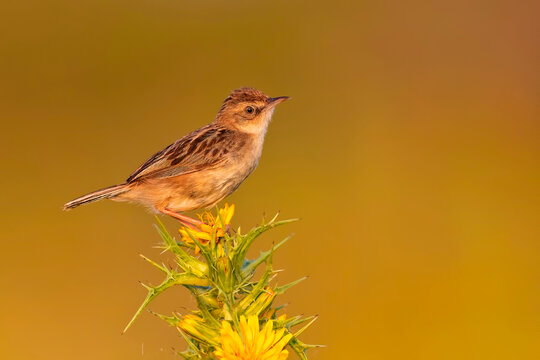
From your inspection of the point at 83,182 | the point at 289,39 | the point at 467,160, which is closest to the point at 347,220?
the point at 467,160

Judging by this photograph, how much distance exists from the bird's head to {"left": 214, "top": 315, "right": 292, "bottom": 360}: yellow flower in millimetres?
3745

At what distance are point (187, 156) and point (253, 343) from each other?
3275mm

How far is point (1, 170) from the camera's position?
11.3 meters

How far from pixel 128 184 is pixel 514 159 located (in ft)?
28.3

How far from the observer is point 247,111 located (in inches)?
218

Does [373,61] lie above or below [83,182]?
above

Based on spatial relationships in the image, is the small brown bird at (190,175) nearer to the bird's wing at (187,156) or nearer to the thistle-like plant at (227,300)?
the bird's wing at (187,156)

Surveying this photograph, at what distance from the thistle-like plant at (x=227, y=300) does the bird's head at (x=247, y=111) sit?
133 inches

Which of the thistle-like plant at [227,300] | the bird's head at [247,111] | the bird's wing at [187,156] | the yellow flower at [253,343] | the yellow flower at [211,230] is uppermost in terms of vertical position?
the bird's head at [247,111]

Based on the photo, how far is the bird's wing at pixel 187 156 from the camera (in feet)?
15.2

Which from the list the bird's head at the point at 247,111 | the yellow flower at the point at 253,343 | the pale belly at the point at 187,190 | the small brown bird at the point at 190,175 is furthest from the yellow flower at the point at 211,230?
the bird's head at the point at 247,111

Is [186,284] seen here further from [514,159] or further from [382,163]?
[514,159]

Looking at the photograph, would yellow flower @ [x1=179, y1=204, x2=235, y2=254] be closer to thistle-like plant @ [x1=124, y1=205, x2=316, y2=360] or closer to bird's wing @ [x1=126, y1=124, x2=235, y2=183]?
thistle-like plant @ [x1=124, y1=205, x2=316, y2=360]

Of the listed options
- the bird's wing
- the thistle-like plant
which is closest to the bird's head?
the bird's wing
